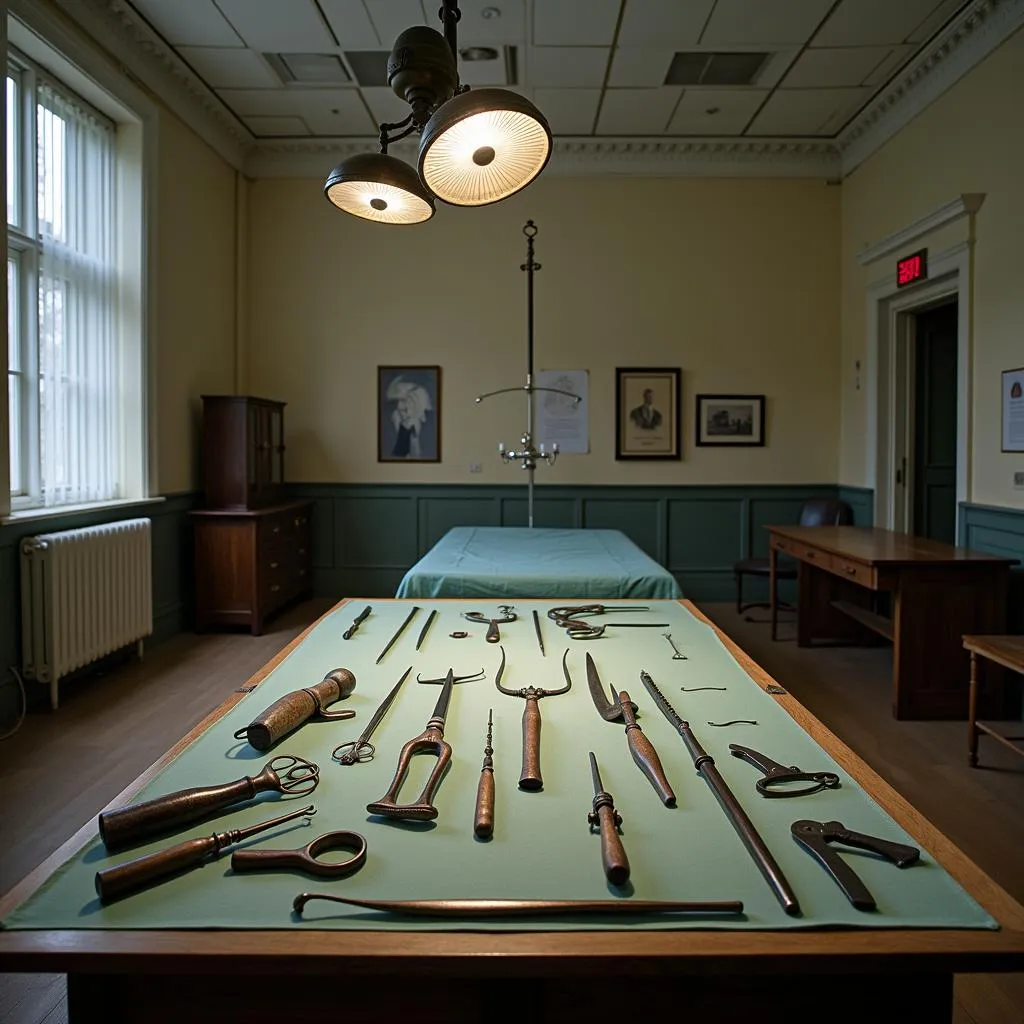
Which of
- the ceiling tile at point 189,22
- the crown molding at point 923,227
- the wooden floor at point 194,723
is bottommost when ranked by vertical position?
the wooden floor at point 194,723

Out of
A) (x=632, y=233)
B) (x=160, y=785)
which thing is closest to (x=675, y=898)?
(x=160, y=785)

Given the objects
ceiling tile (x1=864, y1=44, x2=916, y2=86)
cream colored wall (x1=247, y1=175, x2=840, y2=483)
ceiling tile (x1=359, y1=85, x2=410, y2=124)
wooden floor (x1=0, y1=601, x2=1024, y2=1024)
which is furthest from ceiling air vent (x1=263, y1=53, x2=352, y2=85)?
wooden floor (x1=0, y1=601, x2=1024, y2=1024)

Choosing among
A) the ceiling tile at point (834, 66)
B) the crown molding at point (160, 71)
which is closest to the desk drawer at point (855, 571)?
the ceiling tile at point (834, 66)

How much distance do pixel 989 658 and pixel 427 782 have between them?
272 cm

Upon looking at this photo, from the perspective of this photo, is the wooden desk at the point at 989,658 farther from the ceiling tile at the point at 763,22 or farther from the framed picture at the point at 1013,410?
the ceiling tile at the point at 763,22

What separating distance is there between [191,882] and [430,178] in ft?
5.91

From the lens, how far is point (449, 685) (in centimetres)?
175

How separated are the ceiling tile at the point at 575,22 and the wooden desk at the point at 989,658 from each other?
150 inches

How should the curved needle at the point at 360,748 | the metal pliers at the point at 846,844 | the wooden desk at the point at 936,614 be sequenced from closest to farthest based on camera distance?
the metal pliers at the point at 846,844 → the curved needle at the point at 360,748 → the wooden desk at the point at 936,614

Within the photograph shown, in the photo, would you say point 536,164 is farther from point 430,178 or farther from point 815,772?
point 815,772

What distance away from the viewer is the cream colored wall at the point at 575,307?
255 inches

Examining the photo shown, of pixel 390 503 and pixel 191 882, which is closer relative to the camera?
pixel 191 882

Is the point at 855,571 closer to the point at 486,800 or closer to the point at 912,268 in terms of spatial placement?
the point at 912,268

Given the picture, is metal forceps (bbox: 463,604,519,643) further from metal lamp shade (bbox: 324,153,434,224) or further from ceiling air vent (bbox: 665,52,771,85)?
ceiling air vent (bbox: 665,52,771,85)
